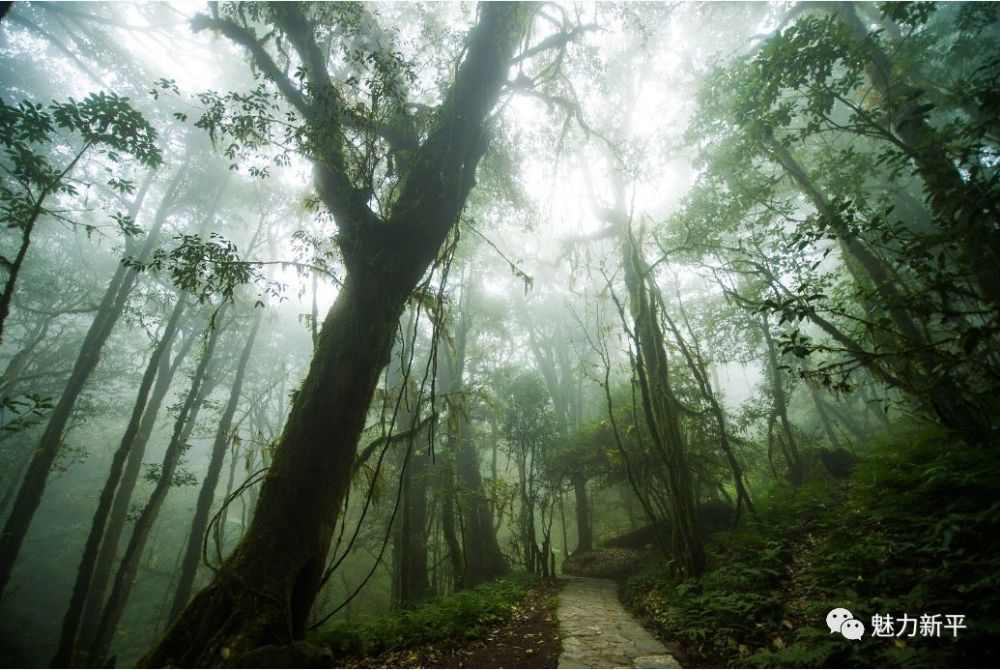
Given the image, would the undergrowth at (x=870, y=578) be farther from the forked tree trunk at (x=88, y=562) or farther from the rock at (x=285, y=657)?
the forked tree trunk at (x=88, y=562)

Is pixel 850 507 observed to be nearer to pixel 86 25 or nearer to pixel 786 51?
pixel 786 51

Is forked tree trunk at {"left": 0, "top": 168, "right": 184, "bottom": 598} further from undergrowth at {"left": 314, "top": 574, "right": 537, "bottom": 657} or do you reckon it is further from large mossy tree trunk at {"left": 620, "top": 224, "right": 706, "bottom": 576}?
large mossy tree trunk at {"left": 620, "top": 224, "right": 706, "bottom": 576}

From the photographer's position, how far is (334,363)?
4.55 m

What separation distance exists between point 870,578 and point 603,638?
2.74 m

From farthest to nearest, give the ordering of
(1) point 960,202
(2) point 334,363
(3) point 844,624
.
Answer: (2) point 334,363 < (1) point 960,202 < (3) point 844,624

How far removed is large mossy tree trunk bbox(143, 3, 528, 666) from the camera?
3564mm

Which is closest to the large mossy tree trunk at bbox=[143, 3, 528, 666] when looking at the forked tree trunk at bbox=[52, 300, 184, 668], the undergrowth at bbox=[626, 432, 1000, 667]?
the undergrowth at bbox=[626, 432, 1000, 667]

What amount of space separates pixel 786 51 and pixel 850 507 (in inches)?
245

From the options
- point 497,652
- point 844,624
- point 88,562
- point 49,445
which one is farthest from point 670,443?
point 49,445

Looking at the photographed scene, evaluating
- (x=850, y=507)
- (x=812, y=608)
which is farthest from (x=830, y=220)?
(x=850, y=507)

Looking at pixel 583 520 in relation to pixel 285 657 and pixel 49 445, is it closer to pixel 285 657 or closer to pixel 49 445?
pixel 285 657

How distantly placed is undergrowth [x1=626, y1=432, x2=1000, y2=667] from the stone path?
0.96 feet

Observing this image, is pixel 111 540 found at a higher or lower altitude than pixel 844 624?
higher

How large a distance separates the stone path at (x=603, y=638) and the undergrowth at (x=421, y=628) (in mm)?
1031
